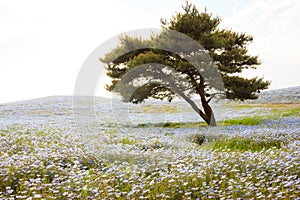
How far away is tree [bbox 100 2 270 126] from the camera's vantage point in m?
18.0

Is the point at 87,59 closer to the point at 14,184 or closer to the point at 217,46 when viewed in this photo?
the point at 14,184

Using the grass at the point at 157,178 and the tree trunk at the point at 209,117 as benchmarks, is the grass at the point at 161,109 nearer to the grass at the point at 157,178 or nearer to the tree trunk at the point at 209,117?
the tree trunk at the point at 209,117

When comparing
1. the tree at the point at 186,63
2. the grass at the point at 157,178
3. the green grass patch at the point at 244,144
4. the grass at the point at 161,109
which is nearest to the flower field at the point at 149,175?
the grass at the point at 157,178

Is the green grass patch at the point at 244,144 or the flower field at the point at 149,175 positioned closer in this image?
the flower field at the point at 149,175

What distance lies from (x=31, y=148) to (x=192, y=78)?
10.6 m

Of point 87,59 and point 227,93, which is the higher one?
point 87,59

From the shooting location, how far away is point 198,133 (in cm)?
1453

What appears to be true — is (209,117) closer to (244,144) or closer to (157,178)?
(244,144)

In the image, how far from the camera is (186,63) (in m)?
17.6

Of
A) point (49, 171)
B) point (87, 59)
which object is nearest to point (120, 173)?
point (49, 171)

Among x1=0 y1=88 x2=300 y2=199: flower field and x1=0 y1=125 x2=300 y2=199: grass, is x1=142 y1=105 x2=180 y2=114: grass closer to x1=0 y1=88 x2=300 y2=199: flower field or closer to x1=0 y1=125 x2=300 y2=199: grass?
x1=0 y1=88 x2=300 y2=199: flower field

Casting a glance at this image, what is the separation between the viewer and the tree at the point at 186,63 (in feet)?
59.2

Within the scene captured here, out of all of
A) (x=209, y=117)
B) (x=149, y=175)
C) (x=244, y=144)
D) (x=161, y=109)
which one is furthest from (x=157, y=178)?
(x=161, y=109)

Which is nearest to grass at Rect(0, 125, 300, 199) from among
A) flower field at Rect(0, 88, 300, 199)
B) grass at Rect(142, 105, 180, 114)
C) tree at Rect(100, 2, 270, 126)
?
flower field at Rect(0, 88, 300, 199)
